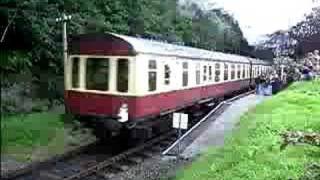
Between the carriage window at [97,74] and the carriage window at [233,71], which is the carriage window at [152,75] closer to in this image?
the carriage window at [97,74]

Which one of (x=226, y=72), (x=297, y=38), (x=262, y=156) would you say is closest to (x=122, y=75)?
(x=262, y=156)

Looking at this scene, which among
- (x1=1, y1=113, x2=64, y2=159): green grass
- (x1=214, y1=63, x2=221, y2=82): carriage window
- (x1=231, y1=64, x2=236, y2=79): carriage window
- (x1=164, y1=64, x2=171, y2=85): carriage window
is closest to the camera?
(x1=1, y1=113, x2=64, y2=159): green grass

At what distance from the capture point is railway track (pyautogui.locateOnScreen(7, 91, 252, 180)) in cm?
991

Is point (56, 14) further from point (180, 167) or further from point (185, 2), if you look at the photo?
A: point (185, 2)

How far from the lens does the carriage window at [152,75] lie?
1227 centimetres

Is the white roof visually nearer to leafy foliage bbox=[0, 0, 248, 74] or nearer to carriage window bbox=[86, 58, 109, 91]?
carriage window bbox=[86, 58, 109, 91]

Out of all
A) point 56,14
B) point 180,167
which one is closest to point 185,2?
point 56,14

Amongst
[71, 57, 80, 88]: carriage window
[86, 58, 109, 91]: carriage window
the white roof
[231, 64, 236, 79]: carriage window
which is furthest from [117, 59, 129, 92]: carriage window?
[231, 64, 236, 79]: carriage window

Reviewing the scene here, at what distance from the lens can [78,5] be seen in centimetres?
1708

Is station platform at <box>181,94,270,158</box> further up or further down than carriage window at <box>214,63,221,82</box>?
further down

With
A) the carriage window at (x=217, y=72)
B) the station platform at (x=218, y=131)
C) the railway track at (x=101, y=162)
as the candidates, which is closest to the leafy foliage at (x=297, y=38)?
the carriage window at (x=217, y=72)

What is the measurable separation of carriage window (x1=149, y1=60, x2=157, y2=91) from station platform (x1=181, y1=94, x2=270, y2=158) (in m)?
1.52

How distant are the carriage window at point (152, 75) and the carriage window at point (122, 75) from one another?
2.39ft

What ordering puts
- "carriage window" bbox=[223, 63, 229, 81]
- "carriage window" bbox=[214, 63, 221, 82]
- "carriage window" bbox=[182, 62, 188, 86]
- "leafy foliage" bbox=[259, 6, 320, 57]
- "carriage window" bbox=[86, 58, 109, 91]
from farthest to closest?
"carriage window" bbox=[223, 63, 229, 81] → "leafy foliage" bbox=[259, 6, 320, 57] → "carriage window" bbox=[214, 63, 221, 82] → "carriage window" bbox=[182, 62, 188, 86] → "carriage window" bbox=[86, 58, 109, 91]
